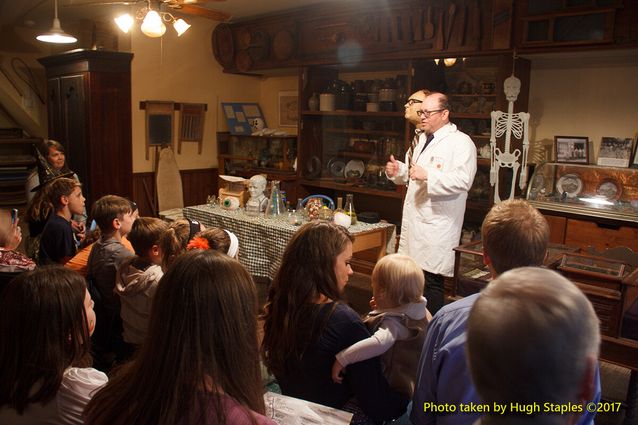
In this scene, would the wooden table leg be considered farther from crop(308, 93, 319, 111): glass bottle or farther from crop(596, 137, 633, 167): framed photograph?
crop(308, 93, 319, 111): glass bottle

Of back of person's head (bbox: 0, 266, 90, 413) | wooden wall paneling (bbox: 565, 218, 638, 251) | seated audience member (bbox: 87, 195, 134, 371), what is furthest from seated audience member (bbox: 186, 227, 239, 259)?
wooden wall paneling (bbox: 565, 218, 638, 251)

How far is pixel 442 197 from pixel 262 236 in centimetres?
131

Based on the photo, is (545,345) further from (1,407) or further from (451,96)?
(451,96)

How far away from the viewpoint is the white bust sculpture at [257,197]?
13.9ft

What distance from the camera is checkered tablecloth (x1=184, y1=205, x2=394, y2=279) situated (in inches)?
147

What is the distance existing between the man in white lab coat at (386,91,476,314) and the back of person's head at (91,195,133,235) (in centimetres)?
174

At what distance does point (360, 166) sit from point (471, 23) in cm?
182

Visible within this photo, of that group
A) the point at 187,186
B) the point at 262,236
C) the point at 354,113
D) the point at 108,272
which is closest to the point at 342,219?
the point at 262,236

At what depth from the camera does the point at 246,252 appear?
3990 mm

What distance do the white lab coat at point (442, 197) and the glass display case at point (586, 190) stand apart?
0.92 m

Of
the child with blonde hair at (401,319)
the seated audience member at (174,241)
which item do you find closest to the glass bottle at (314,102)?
the seated audience member at (174,241)

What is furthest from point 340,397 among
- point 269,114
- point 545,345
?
point 269,114

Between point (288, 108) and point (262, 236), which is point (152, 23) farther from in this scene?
point (288, 108)

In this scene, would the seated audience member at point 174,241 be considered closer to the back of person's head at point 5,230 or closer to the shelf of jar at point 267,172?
the back of person's head at point 5,230
